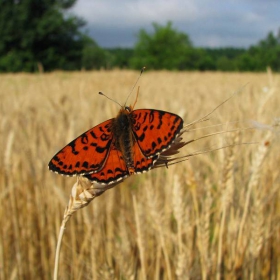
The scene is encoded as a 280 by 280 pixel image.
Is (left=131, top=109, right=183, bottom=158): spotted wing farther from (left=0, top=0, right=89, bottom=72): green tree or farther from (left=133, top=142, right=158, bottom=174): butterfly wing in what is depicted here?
(left=0, top=0, right=89, bottom=72): green tree

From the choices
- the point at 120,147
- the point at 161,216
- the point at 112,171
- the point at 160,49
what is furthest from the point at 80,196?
the point at 160,49

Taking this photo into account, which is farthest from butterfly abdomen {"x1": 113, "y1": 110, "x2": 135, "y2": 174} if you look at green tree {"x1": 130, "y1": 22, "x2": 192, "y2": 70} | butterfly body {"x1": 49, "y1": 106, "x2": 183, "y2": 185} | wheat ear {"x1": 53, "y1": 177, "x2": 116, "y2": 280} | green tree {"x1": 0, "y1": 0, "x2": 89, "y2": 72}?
green tree {"x1": 130, "y1": 22, "x2": 192, "y2": 70}

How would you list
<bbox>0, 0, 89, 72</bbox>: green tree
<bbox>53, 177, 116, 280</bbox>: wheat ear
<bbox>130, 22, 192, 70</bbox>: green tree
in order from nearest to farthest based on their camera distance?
<bbox>53, 177, 116, 280</bbox>: wheat ear, <bbox>0, 0, 89, 72</bbox>: green tree, <bbox>130, 22, 192, 70</bbox>: green tree

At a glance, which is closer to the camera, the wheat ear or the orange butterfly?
the wheat ear

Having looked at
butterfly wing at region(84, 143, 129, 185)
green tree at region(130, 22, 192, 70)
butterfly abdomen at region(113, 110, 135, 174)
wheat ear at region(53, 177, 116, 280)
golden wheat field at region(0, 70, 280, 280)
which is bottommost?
golden wheat field at region(0, 70, 280, 280)

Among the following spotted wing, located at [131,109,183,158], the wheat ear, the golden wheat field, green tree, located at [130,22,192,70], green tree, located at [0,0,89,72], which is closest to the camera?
the wheat ear

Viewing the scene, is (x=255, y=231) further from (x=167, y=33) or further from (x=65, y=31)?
(x=167, y=33)

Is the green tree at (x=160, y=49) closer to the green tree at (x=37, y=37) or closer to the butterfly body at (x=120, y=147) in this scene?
the green tree at (x=37, y=37)

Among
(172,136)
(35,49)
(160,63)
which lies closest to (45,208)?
(172,136)

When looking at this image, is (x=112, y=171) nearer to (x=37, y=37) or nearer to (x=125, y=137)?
(x=125, y=137)
